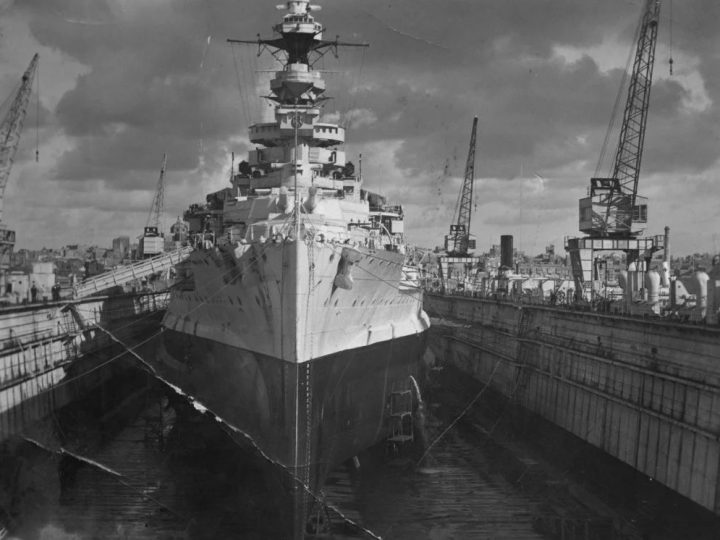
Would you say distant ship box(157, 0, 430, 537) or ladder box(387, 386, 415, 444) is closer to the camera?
distant ship box(157, 0, 430, 537)

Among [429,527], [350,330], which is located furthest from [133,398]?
[429,527]

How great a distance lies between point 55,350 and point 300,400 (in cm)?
1057

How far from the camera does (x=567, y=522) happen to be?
56.1ft

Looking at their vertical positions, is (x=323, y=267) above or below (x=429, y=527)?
above

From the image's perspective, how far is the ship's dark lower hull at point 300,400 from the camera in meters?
17.6

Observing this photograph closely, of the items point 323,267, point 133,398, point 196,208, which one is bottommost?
point 133,398

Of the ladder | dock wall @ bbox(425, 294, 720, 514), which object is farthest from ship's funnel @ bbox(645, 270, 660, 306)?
the ladder

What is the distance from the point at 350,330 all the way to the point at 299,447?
4.60m

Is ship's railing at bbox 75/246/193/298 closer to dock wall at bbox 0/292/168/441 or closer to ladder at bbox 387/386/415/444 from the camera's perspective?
dock wall at bbox 0/292/168/441

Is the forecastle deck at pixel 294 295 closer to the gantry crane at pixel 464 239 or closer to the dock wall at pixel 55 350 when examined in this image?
the dock wall at pixel 55 350

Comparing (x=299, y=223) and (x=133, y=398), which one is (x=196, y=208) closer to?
(x=133, y=398)

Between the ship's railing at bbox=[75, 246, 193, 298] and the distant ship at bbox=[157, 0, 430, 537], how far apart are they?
3.68m

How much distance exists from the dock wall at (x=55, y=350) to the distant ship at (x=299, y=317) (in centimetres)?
304

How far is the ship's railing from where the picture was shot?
29130mm
